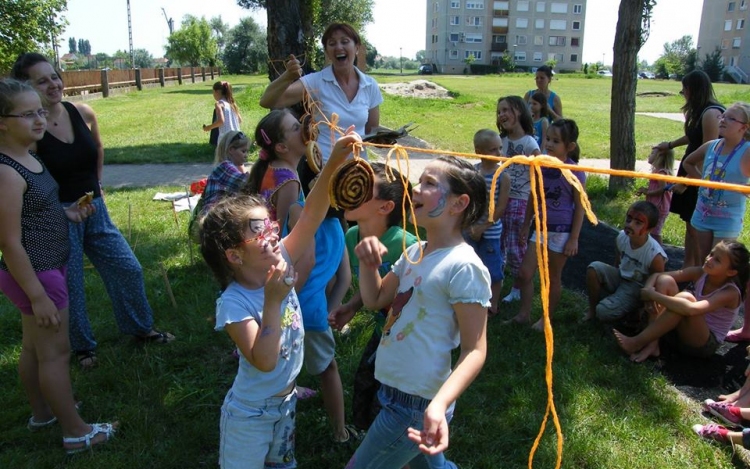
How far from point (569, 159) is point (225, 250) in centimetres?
312

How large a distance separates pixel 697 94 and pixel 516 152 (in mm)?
1822

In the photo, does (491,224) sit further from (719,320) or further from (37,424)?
(37,424)

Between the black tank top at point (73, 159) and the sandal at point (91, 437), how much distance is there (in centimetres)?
135

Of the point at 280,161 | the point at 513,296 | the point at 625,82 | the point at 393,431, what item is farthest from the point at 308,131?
the point at 625,82

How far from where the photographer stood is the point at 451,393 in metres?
1.63

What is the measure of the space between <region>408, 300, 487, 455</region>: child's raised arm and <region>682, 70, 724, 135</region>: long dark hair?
4.17 m

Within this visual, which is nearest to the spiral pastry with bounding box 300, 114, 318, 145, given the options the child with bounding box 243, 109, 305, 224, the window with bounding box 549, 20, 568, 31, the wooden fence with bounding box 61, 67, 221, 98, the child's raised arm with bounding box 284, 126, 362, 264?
the child with bounding box 243, 109, 305, 224

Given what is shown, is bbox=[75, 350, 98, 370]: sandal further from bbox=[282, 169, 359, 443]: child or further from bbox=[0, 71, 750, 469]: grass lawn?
bbox=[282, 169, 359, 443]: child

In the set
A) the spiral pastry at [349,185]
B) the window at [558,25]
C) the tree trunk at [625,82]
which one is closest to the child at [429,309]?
the spiral pastry at [349,185]

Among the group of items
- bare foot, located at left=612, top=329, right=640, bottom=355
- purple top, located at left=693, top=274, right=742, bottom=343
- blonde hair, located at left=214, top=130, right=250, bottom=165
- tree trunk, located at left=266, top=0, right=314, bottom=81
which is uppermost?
tree trunk, located at left=266, top=0, right=314, bottom=81

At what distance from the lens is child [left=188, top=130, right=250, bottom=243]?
165 inches

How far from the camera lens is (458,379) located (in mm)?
1668

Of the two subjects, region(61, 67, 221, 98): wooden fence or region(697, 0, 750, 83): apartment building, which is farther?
region(697, 0, 750, 83): apartment building

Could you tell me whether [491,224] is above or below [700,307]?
above
